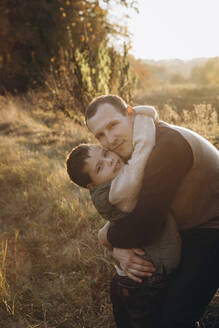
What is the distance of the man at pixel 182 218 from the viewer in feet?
4.07

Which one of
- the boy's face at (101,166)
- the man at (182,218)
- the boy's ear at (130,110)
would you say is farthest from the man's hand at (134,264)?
the boy's ear at (130,110)

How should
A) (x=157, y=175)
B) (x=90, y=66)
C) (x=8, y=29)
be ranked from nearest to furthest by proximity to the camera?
(x=157, y=175), (x=90, y=66), (x=8, y=29)

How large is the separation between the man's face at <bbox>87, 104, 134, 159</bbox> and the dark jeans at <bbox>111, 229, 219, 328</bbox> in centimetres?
70

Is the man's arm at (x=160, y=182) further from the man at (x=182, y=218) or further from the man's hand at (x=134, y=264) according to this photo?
the man's hand at (x=134, y=264)

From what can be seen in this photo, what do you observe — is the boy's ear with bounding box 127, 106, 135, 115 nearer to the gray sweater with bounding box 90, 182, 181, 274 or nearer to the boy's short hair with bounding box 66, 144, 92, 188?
the boy's short hair with bounding box 66, 144, 92, 188

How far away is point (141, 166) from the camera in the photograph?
126 cm

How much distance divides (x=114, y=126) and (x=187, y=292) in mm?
1086

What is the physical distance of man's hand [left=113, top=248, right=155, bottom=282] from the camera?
1396mm

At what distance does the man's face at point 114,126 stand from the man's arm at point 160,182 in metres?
0.30

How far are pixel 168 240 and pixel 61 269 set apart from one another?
4.92ft

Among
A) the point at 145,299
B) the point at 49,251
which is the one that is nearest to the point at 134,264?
the point at 145,299

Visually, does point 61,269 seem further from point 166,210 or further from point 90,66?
point 90,66

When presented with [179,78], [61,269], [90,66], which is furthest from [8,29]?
[179,78]

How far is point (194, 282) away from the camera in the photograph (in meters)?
1.34
